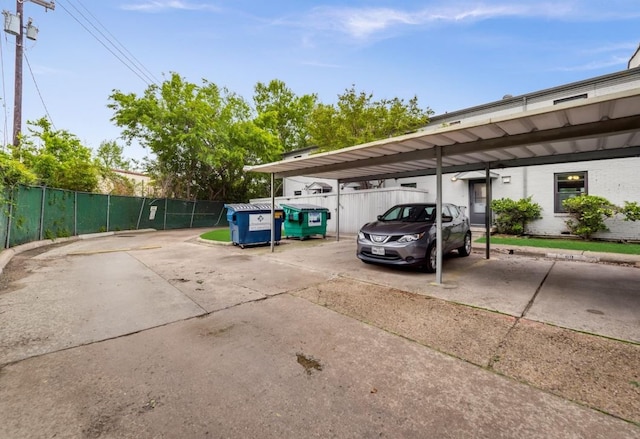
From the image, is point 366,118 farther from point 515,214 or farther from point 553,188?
point 553,188

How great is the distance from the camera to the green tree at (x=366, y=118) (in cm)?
1358

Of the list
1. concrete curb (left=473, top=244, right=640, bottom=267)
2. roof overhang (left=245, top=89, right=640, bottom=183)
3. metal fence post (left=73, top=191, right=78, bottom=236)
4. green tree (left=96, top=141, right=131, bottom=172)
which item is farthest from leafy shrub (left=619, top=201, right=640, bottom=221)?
green tree (left=96, top=141, right=131, bottom=172)

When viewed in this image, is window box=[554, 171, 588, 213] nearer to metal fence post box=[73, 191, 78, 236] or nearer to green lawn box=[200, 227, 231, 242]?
green lawn box=[200, 227, 231, 242]

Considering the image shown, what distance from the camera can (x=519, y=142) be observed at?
4.45m

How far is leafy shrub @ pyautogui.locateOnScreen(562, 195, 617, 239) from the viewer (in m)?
9.88

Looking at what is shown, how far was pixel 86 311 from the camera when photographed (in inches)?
156

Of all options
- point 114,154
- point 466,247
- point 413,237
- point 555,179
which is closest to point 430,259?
point 413,237

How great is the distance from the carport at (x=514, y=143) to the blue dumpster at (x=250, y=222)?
201 centimetres

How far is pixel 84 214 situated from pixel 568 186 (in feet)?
69.9

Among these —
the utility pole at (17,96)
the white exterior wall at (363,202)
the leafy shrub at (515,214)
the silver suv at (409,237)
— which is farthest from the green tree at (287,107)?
the silver suv at (409,237)

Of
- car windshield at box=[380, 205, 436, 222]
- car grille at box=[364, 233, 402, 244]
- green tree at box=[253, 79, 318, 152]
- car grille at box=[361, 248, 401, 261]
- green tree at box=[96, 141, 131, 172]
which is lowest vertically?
car grille at box=[361, 248, 401, 261]

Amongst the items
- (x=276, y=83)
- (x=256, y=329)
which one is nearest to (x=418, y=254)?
(x=256, y=329)

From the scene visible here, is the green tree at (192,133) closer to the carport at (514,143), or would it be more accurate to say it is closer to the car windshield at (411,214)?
the carport at (514,143)

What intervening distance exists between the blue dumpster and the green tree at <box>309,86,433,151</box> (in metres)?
6.24
